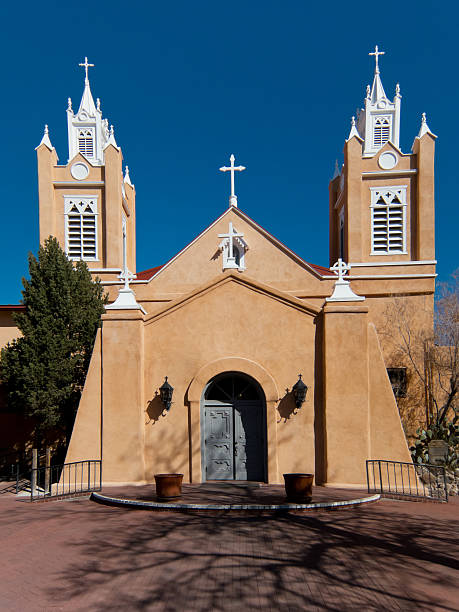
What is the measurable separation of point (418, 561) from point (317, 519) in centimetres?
256

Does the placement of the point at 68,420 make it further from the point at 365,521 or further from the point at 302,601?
the point at 302,601

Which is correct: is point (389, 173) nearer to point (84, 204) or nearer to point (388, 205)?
point (388, 205)

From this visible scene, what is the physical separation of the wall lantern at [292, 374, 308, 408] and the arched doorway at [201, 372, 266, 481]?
92cm

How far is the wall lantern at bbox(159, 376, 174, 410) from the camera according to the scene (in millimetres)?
13492

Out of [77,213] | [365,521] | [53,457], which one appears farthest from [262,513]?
[77,213]

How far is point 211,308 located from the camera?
1409cm

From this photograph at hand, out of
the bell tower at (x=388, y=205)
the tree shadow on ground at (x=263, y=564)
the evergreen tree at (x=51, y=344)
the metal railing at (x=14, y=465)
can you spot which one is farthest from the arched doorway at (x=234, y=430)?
the bell tower at (x=388, y=205)

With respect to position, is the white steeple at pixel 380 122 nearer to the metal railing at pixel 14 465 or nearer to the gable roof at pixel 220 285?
the gable roof at pixel 220 285

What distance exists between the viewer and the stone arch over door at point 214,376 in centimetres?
1338

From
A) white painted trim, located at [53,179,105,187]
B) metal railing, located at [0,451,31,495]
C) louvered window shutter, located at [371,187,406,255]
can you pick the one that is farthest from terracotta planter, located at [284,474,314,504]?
white painted trim, located at [53,179,105,187]

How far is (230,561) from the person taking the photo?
7.74 metres

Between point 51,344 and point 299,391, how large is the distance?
30.7ft

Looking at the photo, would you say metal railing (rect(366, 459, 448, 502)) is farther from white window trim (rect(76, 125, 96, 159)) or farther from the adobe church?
white window trim (rect(76, 125, 96, 159))

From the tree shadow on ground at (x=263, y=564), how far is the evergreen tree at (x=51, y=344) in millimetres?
8411
